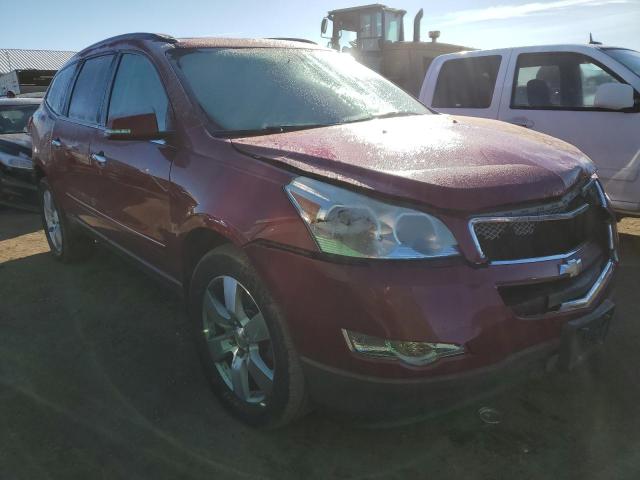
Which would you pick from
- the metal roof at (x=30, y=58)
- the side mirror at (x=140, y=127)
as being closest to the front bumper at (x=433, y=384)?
the side mirror at (x=140, y=127)

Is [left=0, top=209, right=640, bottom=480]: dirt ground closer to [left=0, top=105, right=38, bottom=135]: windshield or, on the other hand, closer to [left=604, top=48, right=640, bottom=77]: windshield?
[left=604, top=48, right=640, bottom=77]: windshield

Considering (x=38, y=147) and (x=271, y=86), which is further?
(x=38, y=147)

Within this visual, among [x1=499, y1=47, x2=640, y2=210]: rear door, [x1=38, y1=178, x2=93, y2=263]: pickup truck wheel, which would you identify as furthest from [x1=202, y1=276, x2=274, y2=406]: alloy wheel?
[x1=499, y1=47, x2=640, y2=210]: rear door

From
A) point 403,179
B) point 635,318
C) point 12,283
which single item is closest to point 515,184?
point 403,179

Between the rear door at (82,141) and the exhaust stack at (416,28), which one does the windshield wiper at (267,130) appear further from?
the exhaust stack at (416,28)


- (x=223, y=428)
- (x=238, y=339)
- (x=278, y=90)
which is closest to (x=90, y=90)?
(x=278, y=90)

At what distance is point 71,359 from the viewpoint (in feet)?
9.95

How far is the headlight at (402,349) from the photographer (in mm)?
1774

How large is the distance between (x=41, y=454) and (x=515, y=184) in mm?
2224

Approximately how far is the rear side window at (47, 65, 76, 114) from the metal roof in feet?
111

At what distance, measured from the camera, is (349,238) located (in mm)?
1821

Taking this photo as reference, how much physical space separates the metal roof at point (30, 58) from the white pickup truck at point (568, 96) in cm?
3503

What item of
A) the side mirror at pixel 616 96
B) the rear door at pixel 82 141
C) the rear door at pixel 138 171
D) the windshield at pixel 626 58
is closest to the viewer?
the rear door at pixel 138 171

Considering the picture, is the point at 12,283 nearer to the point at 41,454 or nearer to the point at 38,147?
the point at 38,147
